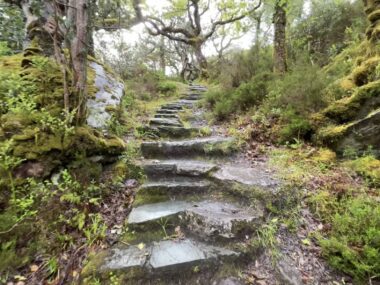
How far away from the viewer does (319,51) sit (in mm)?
8133

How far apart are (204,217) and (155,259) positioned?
702mm

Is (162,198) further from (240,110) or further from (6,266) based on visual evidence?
(240,110)

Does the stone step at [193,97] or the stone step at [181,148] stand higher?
the stone step at [193,97]

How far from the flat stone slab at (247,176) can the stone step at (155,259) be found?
1023 millimetres

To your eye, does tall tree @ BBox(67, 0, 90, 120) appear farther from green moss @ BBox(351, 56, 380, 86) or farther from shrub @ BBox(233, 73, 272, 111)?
green moss @ BBox(351, 56, 380, 86)

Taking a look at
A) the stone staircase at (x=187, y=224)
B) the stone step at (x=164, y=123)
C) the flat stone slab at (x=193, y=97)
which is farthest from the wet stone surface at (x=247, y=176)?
the flat stone slab at (x=193, y=97)

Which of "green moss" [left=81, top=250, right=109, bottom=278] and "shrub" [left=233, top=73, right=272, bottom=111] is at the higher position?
"shrub" [left=233, top=73, right=272, bottom=111]

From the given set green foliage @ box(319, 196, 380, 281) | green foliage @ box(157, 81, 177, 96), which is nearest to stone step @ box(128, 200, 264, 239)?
green foliage @ box(319, 196, 380, 281)

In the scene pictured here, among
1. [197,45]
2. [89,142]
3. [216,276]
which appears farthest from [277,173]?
[197,45]

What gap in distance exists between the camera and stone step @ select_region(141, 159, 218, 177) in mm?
3489

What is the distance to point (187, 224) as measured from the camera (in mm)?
2744

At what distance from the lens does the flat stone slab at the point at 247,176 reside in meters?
3.17

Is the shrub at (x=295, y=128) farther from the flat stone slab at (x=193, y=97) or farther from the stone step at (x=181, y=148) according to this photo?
the flat stone slab at (x=193, y=97)

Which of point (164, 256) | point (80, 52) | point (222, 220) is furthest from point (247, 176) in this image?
point (80, 52)
